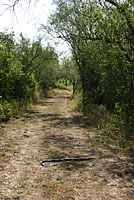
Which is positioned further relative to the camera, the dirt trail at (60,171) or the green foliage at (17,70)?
the green foliage at (17,70)

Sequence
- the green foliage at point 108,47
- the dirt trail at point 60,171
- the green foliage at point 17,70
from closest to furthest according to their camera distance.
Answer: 1. the dirt trail at point 60,171
2. the green foliage at point 108,47
3. the green foliage at point 17,70

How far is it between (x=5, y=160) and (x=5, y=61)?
808 cm

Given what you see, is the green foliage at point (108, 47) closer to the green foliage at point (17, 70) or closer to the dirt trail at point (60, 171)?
the dirt trail at point (60, 171)

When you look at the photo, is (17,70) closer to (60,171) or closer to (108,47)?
(108,47)

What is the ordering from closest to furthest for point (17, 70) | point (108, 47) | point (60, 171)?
point (60, 171) < point (108, 47) < point (17, 70)

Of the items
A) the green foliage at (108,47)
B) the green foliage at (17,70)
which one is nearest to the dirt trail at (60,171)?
the green foliage at (108,47)

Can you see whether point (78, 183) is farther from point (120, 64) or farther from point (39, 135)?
point (120, 64)

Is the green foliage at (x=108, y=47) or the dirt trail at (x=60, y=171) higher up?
the green foliage at (x=108, y=47)

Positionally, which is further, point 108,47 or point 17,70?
point 17,70

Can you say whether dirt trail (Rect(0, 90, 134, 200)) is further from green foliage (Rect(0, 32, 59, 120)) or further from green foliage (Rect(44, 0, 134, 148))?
green foliage (Rect(0, 32, 59, 120))

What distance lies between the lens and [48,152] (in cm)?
679

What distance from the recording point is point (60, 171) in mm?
5277

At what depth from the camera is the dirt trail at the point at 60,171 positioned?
4.14 m

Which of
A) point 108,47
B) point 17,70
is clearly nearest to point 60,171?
point 108,47
